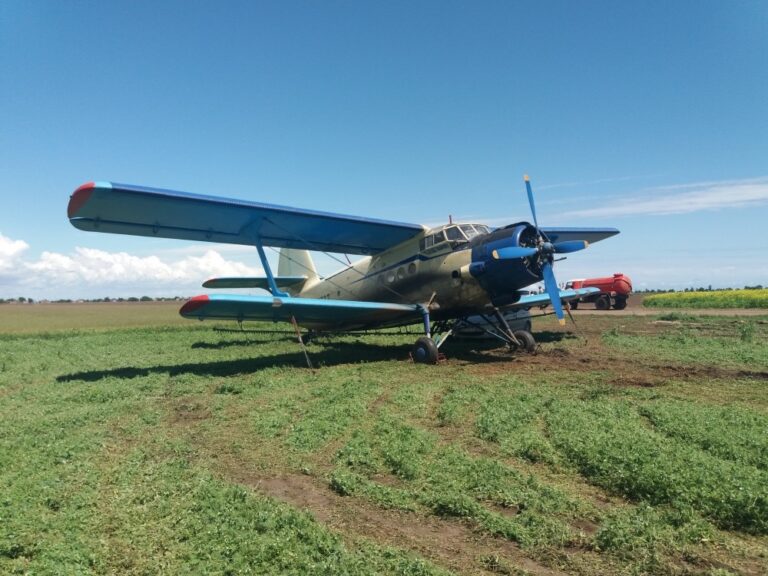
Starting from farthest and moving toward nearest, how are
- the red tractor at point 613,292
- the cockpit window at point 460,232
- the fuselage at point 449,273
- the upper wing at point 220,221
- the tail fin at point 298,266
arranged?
1. the red tractor at point 613,292
2. the tail fin at point 298,266
3. the cockpit window at point 460,232
4. the fuselage at point 449,273
5. the upper wing at point 220,221

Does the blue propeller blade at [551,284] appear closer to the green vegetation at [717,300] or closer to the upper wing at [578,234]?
the upper wing at [578,234]

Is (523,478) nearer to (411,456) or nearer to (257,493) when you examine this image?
(411,456)

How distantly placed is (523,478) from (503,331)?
9.57 meters

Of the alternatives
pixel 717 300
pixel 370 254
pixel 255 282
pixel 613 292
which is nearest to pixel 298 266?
pixel 255 282

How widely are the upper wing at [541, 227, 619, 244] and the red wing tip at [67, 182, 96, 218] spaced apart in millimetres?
13260

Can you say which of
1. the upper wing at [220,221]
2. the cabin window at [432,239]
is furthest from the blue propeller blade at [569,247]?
the upper wing at [220,221]

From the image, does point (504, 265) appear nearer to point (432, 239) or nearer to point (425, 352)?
point (432, 239)

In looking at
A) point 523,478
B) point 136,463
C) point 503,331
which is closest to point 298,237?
point 503,331

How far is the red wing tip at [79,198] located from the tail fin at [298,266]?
911 cm

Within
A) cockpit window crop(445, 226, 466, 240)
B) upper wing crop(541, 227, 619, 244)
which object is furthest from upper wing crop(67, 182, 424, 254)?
upper wing crop(541, 227, 619, 244)

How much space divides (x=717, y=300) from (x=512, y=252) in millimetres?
35764

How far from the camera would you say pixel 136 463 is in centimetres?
524

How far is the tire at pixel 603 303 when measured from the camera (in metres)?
35.6

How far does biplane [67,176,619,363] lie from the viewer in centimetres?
1119
